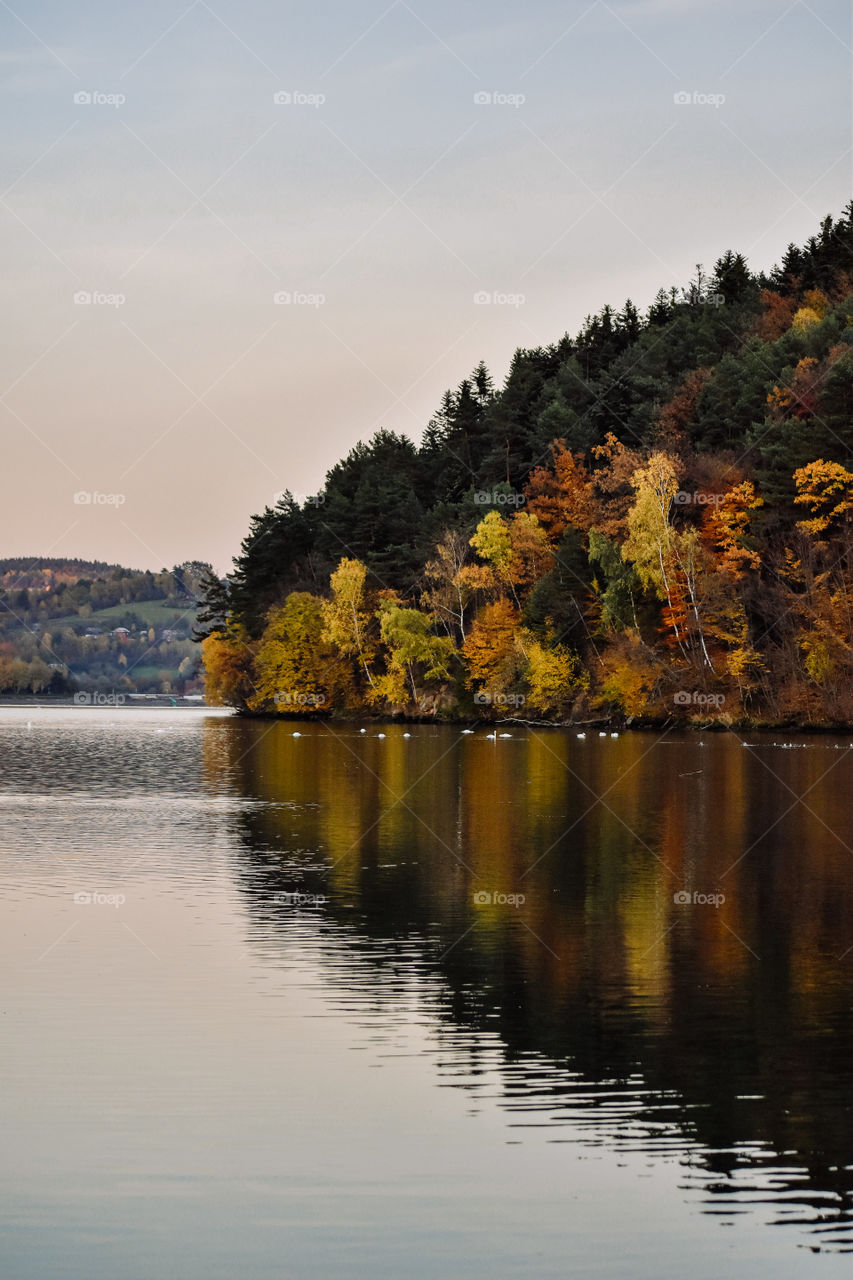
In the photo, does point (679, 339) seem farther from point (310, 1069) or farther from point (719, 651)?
point (310, 1069)

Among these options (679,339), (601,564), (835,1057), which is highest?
(679,339)

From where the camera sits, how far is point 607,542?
91688 millimetres

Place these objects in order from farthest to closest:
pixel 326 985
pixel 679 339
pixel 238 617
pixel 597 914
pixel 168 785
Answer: pixel 238 617, pixel 679 339, pixel 168 785, pixel 597 914, pixel 326 985

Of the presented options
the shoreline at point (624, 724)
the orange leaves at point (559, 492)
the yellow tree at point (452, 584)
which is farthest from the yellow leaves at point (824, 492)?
the yellow tree at point (452, 584)

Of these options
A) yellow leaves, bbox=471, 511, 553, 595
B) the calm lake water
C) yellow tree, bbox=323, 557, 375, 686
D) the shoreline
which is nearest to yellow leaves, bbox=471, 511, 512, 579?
yellow leaves, bbox=471, 511, 553, 595

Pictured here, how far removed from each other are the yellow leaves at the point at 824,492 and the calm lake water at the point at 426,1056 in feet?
168


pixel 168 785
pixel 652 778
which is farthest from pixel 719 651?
pixel 168 785

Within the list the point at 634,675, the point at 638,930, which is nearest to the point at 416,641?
the point at 634,675

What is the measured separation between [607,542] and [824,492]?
47.9ft

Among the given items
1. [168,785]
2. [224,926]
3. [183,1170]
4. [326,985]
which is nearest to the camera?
[183,1170]

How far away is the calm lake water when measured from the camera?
9.74 metres

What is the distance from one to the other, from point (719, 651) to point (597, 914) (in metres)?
68.3

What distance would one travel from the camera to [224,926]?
21.5 metres

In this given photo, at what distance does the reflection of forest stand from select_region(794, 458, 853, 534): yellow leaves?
32.5 meters
